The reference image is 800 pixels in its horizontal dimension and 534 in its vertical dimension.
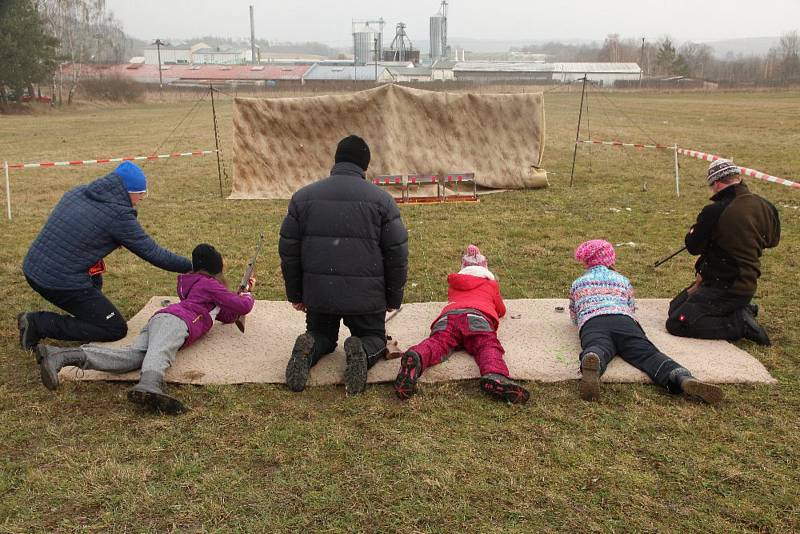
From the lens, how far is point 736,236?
16.7 feet

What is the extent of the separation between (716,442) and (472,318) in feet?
5.90

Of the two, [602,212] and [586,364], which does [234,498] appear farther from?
[602,212]

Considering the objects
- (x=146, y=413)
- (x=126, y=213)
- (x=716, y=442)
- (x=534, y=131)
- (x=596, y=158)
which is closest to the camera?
(x=716, y=442)

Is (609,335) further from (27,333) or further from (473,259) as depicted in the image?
(27,333)

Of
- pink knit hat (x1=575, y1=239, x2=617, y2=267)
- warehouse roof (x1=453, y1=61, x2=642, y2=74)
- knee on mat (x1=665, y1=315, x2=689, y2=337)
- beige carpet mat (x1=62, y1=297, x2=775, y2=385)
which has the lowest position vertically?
beige carpet mat (x1=62, y1=297, x2=775, y2=385)

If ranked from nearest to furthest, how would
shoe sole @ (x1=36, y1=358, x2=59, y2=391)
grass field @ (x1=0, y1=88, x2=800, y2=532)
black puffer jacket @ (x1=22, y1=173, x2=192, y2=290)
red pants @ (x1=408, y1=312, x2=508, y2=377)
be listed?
grass field @ (x1=0, y1=88, x2=800, y2=532) < shoe sole @ (x1=36, y1=358, x2=59, y2=391) < red pants @ (x1=408, y1=312, x2=508, y2=377) < black puffer jacket @ (x1=22, y1=173, x2=192, y2=290)

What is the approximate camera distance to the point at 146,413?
4164mm

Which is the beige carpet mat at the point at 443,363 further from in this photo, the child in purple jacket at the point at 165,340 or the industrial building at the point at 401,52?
the industrial building at the point at 401,52

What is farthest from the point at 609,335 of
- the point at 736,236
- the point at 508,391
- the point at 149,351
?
the point at 149,351

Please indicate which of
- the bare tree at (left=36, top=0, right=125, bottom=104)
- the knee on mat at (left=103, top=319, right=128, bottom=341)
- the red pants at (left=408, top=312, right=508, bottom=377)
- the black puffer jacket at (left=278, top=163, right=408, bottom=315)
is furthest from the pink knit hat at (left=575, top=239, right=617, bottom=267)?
the bare tree at (left=36, top=0, right=125, bottom=104)

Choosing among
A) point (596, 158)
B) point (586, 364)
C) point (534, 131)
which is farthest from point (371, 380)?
point (596, 158)

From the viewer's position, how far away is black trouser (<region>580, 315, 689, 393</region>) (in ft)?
14.6

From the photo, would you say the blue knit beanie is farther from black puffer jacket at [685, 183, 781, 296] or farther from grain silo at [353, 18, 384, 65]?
grain silo at [353, 18, 384, 65]

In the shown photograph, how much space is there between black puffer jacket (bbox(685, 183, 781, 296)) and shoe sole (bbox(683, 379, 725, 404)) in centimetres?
130
